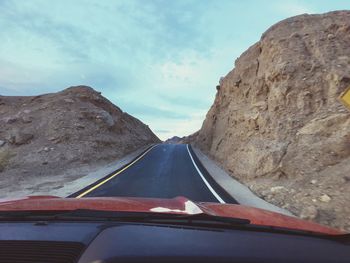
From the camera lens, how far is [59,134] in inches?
1604

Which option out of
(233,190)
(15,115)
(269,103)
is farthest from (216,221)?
(15,115)

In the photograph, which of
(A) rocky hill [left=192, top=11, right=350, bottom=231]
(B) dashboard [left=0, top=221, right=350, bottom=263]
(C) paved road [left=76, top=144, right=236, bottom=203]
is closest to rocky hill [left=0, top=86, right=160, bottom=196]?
(C) paved road [left=76, top=144, right=236, bottom=203]

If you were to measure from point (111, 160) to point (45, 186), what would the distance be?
57.4 feet

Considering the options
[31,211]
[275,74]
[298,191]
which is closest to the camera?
[31,211]

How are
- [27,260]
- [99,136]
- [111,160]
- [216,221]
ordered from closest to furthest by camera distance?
1. [27,260]
2. [216,221]
3. [111,160]
4. [99,136]

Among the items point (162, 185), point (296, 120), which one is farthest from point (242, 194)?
point (296, 120)

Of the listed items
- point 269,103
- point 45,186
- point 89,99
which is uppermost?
point 89,99

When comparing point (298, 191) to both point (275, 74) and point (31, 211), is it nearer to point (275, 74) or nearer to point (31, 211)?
point (275, 74)

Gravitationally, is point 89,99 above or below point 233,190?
above

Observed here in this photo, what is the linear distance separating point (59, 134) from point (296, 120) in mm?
22743

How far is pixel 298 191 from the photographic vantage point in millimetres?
17062

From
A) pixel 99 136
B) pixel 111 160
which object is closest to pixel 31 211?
pixel 111 160

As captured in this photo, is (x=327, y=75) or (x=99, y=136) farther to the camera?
(x=99, y=136)

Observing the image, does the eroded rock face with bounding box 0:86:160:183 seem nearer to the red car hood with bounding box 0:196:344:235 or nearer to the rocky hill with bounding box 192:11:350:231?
the rocky hill with bounding box 192:11:350:231
